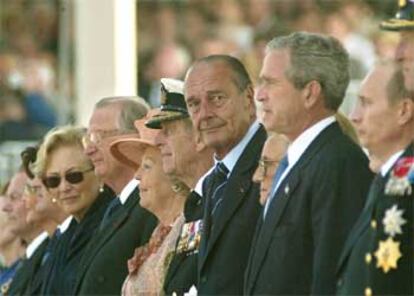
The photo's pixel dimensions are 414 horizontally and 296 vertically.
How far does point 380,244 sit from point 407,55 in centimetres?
80

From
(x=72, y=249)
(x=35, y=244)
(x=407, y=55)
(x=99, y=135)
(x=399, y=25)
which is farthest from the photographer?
(x=35, y=244)

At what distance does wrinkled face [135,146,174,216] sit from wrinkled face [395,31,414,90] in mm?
2655

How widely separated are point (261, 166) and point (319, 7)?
10808mm

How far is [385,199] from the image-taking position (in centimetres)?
789

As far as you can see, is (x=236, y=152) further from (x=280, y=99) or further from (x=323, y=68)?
(x=323, y=68)

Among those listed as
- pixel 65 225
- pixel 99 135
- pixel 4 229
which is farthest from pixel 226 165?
pixel 4 229

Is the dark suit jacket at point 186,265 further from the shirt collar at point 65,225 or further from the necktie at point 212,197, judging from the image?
the shirt collar at point 65,225

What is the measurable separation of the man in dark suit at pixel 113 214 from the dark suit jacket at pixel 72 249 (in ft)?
0.74

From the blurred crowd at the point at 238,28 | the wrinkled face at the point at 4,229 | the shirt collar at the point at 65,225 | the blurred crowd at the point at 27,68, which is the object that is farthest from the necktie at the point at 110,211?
the blurred crowd at the point at 27,68

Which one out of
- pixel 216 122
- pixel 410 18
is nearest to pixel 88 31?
pixel 216 122

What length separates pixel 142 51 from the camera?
847 inches

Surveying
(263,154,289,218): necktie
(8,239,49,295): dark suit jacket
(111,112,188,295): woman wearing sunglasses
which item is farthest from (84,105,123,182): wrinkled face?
(263,154,289,218): necktie

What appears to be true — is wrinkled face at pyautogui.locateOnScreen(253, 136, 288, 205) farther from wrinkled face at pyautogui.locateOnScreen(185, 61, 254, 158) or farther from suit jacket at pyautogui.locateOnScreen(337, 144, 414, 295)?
suit jacket at pyautogui.locateOnScreen(337, 144, 414, 295)

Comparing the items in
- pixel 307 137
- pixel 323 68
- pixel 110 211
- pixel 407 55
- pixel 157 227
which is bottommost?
pixel 110 211
